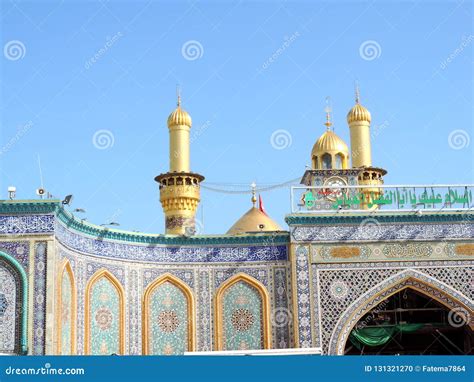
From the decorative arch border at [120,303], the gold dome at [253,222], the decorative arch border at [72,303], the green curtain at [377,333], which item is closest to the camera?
the decorative arch border at [72,303]

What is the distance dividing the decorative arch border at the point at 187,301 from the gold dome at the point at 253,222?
8613 mm

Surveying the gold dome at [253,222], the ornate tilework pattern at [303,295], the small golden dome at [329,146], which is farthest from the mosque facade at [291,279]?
the gold dome at [253,222]

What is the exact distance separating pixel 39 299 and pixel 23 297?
0.83 feet

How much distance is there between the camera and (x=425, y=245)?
17266 mm

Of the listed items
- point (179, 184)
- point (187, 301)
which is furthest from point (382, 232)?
point (179, 184)

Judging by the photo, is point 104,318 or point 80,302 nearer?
point 80,302

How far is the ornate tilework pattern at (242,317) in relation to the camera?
1702 centimetres

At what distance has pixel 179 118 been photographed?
22297 mm

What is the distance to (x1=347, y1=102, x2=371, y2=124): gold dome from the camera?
23625 mm

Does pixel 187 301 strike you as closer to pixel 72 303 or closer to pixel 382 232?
pixel 72 303

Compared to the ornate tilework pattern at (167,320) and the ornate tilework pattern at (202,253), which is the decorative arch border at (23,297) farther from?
the ornate tilework pattern at (167,320)

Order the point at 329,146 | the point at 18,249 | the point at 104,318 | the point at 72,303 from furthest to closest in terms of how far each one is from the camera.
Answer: the point at 329,146 < the point at 104,318 < the point at 72,303 < the point at 18,249

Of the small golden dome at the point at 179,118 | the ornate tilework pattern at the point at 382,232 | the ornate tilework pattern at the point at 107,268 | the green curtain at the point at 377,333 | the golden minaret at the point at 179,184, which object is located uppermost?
the small golden dome at the point at 179,118

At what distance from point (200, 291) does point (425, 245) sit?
414 cm
